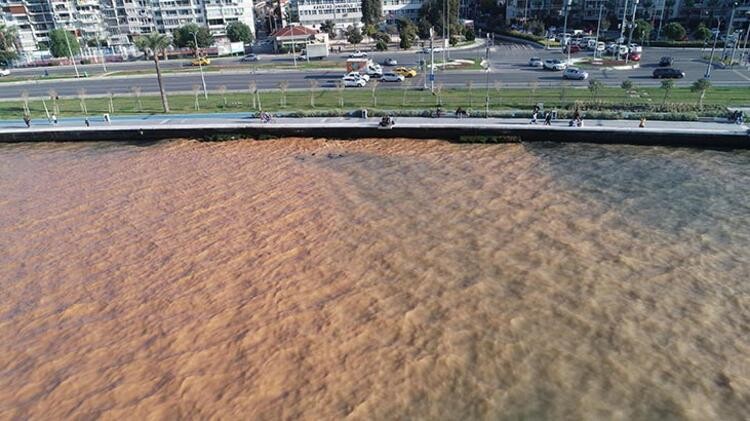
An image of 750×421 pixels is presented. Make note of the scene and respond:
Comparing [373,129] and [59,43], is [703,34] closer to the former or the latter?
[373,129]

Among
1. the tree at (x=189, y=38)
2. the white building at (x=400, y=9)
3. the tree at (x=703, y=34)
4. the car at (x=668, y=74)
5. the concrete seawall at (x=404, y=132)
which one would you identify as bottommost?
the concrete seawall at (x=404, y=132)

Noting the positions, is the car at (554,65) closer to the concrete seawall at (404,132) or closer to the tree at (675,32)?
the concrete seawall at (404,132)

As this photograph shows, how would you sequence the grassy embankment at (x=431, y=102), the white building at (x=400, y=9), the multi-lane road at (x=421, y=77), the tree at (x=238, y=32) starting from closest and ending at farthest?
the grassy embankment at (x=431, y=102)
the multi-lane road at (x=421, y=77)
the tree at (x=238, y=32)
the white building at (x=400, y=9)

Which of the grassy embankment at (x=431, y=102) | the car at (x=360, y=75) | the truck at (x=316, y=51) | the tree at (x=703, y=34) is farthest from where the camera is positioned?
the truck at (x=316, y=51)

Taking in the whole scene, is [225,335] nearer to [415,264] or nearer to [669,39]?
[415,264]

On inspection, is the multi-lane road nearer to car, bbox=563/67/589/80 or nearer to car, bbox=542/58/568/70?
car, bbox=563/67/589/80

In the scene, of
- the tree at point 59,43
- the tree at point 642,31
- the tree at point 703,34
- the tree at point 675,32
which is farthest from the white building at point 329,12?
the tree at point 703,34
